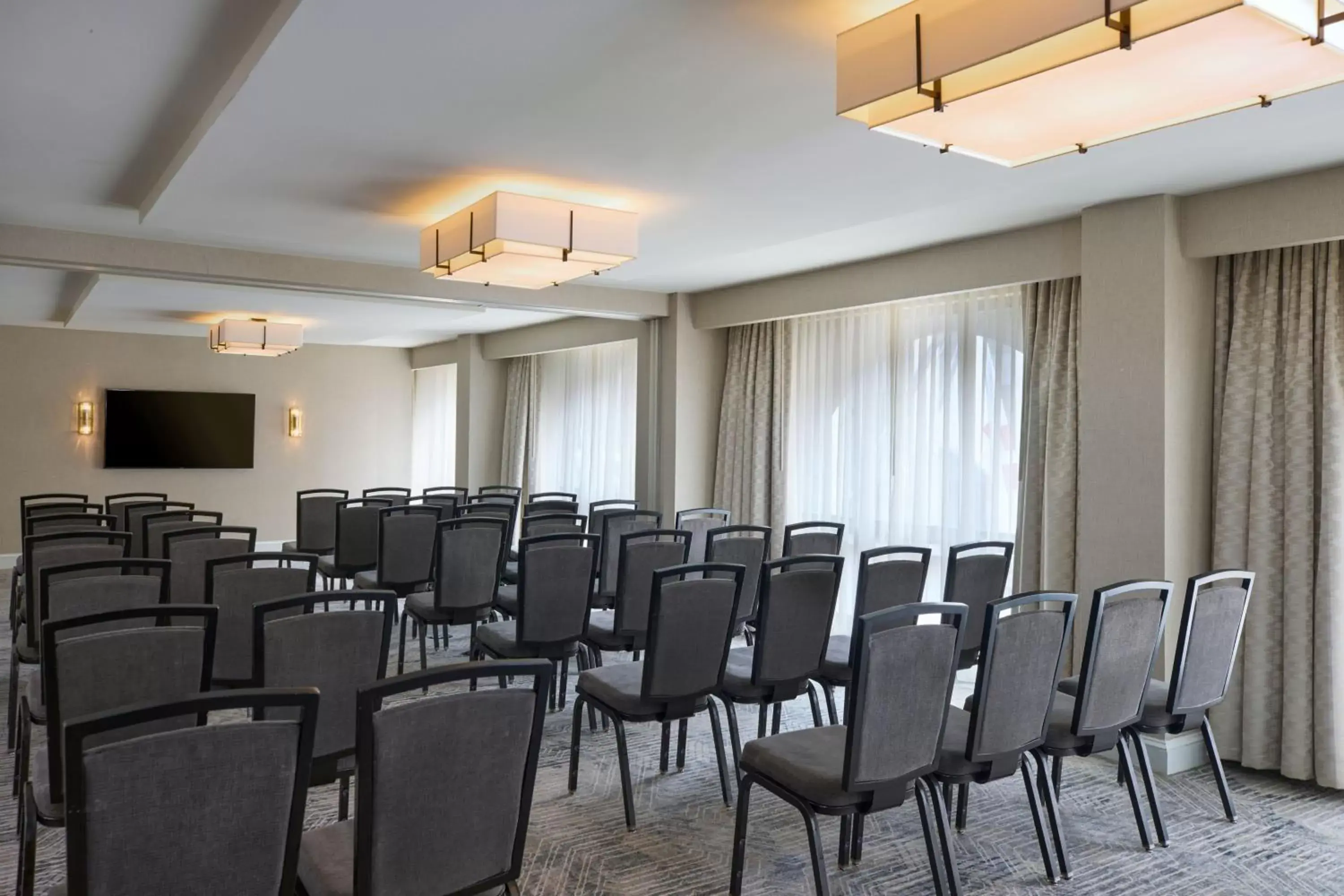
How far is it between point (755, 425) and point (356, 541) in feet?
10.8

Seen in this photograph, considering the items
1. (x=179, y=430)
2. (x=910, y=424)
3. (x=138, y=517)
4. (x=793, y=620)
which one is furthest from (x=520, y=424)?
(x=793, y=620)

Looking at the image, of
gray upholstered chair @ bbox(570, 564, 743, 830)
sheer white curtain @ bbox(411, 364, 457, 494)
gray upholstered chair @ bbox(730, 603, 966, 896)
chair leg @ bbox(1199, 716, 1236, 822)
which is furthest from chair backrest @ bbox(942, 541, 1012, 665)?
sheer white curtain @ bbox(411, 364, 457, 494)

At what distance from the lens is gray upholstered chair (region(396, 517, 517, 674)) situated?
490cm

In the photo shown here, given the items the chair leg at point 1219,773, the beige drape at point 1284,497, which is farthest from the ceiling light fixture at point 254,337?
the chair leg at point 1219,773

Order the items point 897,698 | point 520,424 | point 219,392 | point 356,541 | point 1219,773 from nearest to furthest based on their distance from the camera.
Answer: point 897,698 → point 1219,773 → point 356,541 → point 520,424 → point 219,392

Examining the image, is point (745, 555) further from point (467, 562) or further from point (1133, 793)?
point (1133, 793)

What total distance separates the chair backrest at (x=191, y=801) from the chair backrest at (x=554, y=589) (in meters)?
2.24

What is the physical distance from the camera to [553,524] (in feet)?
20.4

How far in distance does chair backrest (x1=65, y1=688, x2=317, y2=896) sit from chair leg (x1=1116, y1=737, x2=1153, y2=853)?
292 cm

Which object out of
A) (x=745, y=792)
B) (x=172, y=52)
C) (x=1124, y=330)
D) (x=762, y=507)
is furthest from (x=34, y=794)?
(x=762, y=507)

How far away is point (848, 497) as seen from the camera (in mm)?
6992

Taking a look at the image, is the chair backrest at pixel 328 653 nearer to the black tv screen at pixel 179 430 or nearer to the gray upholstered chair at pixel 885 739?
the gray upholstered chair at pixel 885 739

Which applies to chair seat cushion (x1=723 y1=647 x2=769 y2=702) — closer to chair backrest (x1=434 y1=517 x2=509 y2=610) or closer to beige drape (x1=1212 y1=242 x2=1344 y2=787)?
chair backrest (x1=434 y1=517 x2=509 y2=610)

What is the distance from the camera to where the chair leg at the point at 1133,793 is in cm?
347
